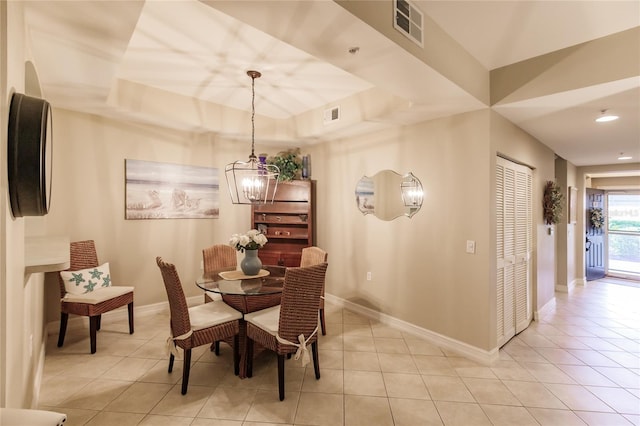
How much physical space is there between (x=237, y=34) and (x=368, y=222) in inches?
104

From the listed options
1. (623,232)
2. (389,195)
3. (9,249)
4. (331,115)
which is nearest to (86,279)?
(9,249)

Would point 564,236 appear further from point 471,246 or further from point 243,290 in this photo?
point 243,290

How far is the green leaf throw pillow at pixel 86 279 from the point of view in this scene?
3.02m

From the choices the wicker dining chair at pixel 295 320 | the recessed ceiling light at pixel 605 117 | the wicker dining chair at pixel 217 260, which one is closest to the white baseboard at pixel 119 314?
the wicker dining chair at pixel 217 260

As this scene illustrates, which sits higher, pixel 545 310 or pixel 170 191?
pixel 170 191

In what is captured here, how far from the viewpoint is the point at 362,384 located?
2.47m

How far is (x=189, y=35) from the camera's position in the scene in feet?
7.59

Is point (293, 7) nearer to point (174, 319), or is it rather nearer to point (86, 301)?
point (174, 319)

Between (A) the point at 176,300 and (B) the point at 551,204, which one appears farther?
(B) the point at 551,204

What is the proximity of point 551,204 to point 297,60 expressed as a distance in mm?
3878

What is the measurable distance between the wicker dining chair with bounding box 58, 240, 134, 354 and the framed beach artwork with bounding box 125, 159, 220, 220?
2.06 feet

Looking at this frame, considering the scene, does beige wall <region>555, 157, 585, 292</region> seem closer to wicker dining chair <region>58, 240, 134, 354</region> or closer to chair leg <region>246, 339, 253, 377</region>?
chair leg <region>246, 339, 253, 377</region>

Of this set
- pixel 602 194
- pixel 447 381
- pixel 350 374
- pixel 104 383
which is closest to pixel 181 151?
pixel 104 383

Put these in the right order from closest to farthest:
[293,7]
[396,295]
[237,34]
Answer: [293,7]
[237,34]
[396,295]
